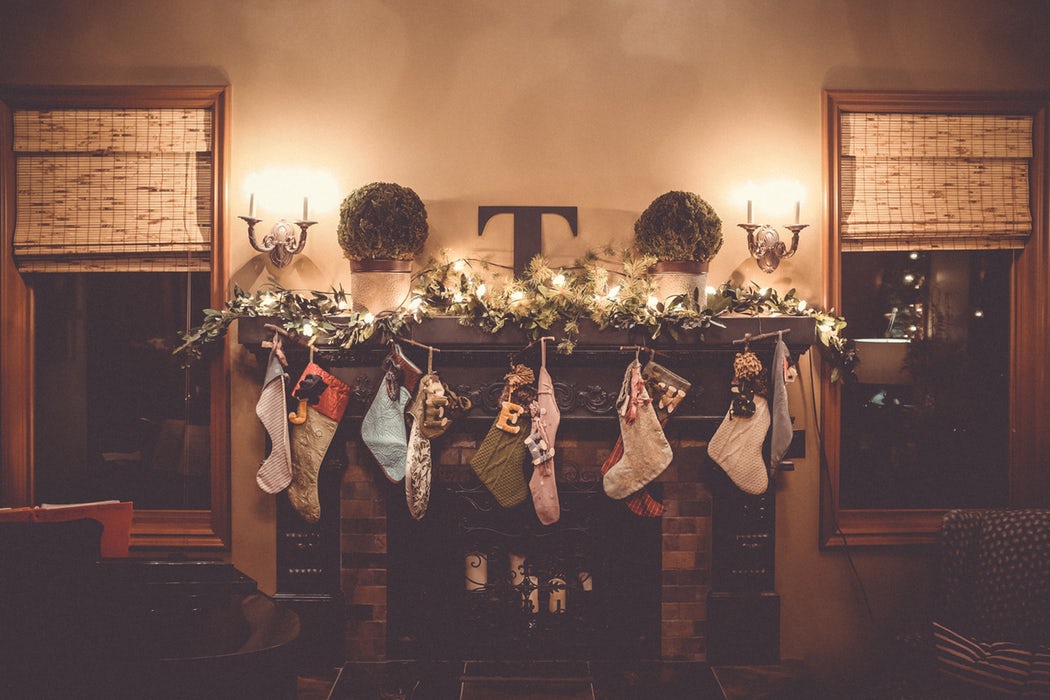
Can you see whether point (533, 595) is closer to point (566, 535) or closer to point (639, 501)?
point (566, 535)

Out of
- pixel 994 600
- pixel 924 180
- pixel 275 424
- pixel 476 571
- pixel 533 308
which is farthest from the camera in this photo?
pixel 924 180

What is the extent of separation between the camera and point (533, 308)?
2.98 m

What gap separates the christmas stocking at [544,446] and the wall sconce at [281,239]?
121cm

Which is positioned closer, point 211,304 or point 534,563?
point 534,563

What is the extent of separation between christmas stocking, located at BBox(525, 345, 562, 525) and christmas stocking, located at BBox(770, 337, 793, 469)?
0.93 metres

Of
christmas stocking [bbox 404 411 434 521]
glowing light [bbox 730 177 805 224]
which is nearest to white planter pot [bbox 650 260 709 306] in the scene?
glowing light [bbox 730 177 805 224]

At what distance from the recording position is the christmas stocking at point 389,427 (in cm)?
306

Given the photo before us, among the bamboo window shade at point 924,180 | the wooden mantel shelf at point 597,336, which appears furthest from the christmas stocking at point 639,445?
the bamboo window shade at point 924,180

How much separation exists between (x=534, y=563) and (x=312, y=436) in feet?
3.78

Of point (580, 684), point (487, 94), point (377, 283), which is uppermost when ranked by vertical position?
point (487, 94)

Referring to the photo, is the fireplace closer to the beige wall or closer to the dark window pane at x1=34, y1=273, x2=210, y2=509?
the beige wall

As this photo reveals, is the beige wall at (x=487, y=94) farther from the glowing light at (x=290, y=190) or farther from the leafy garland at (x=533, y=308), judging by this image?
the leafy garland at (x=533, y=308)

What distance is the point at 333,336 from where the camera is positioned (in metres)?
3.03

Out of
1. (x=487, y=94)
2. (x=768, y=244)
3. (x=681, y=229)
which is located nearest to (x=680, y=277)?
(x=681, y=229)
